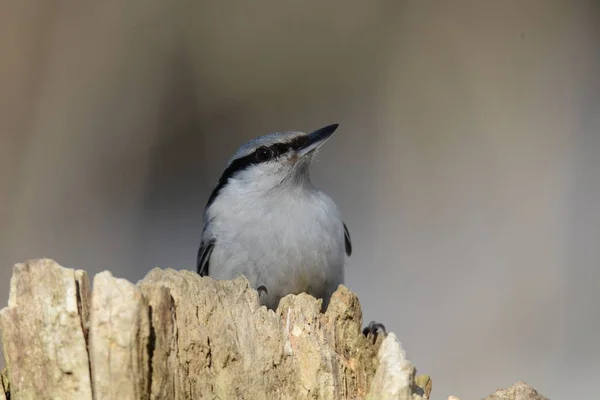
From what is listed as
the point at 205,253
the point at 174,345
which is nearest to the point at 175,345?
the point at 174,345

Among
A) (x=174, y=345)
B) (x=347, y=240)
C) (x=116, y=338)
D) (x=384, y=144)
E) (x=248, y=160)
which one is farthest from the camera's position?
(x=384, y=144)

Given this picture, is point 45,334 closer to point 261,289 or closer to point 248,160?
point 261,289

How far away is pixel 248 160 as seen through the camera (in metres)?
2.95

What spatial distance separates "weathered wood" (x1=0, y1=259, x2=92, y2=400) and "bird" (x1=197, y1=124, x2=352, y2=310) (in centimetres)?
115

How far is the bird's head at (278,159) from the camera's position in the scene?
285 cm

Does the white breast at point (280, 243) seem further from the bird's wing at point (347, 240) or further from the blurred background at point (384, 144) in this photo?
the blurred background at point (384, 144)

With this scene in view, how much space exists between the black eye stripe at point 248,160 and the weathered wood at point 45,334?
4.65 feet

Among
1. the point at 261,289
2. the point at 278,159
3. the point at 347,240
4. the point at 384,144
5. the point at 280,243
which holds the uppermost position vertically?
the point at 384,144

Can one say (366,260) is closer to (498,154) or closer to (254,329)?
(498,154)

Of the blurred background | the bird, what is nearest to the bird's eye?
the bird

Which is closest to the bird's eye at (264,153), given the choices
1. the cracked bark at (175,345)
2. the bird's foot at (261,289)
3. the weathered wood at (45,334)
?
the bird's foot at (261,289)

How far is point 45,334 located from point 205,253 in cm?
133

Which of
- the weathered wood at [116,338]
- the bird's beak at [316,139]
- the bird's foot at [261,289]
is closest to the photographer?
the weathered wood at [116,338]

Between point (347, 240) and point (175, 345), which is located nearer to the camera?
point (175, 345)
